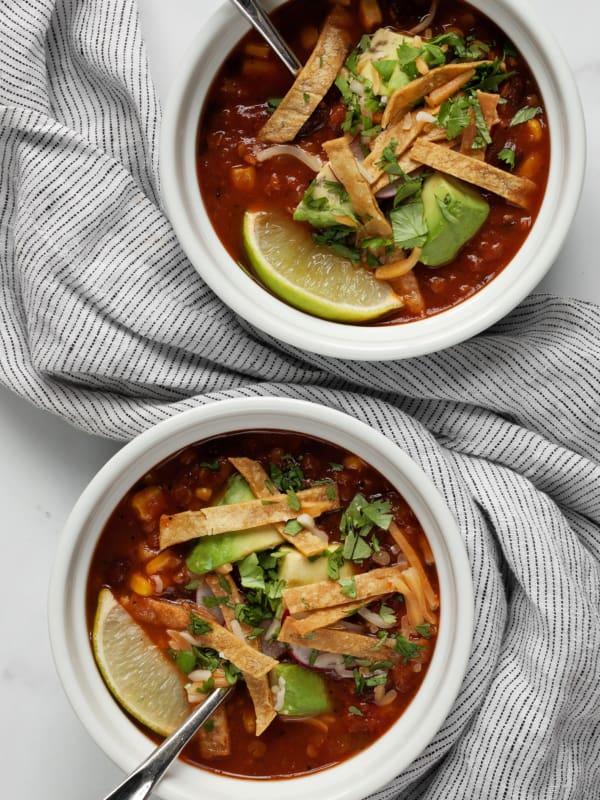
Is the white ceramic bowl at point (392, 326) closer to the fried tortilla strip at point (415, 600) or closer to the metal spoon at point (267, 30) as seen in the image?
the metal spoon at point (267, 30)

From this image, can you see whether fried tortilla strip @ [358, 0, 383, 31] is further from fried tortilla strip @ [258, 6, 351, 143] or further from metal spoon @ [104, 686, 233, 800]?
metal spoon @ [104, 686, 233, 800]

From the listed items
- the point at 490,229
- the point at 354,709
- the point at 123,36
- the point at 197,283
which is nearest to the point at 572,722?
the point at 354,709

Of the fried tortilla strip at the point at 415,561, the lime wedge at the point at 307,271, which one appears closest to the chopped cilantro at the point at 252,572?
the fried tortilla strip at the point at 415,561

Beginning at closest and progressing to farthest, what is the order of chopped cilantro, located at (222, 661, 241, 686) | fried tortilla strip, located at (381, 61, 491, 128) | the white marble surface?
fried tortilla strip, located at (381, 61, 491, 128) → chopped cilantro, located at (222, 661, 241, 686) → the white marble surface

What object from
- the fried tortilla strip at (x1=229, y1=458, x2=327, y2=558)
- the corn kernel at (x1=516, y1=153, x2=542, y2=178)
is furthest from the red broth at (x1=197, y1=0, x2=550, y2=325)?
the fried tortilla strip at (x1=229, y1=458, x2=327, y2=558)

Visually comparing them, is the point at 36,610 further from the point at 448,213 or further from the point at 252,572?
the point at 448,213

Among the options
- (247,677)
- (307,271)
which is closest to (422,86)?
(307,271)
